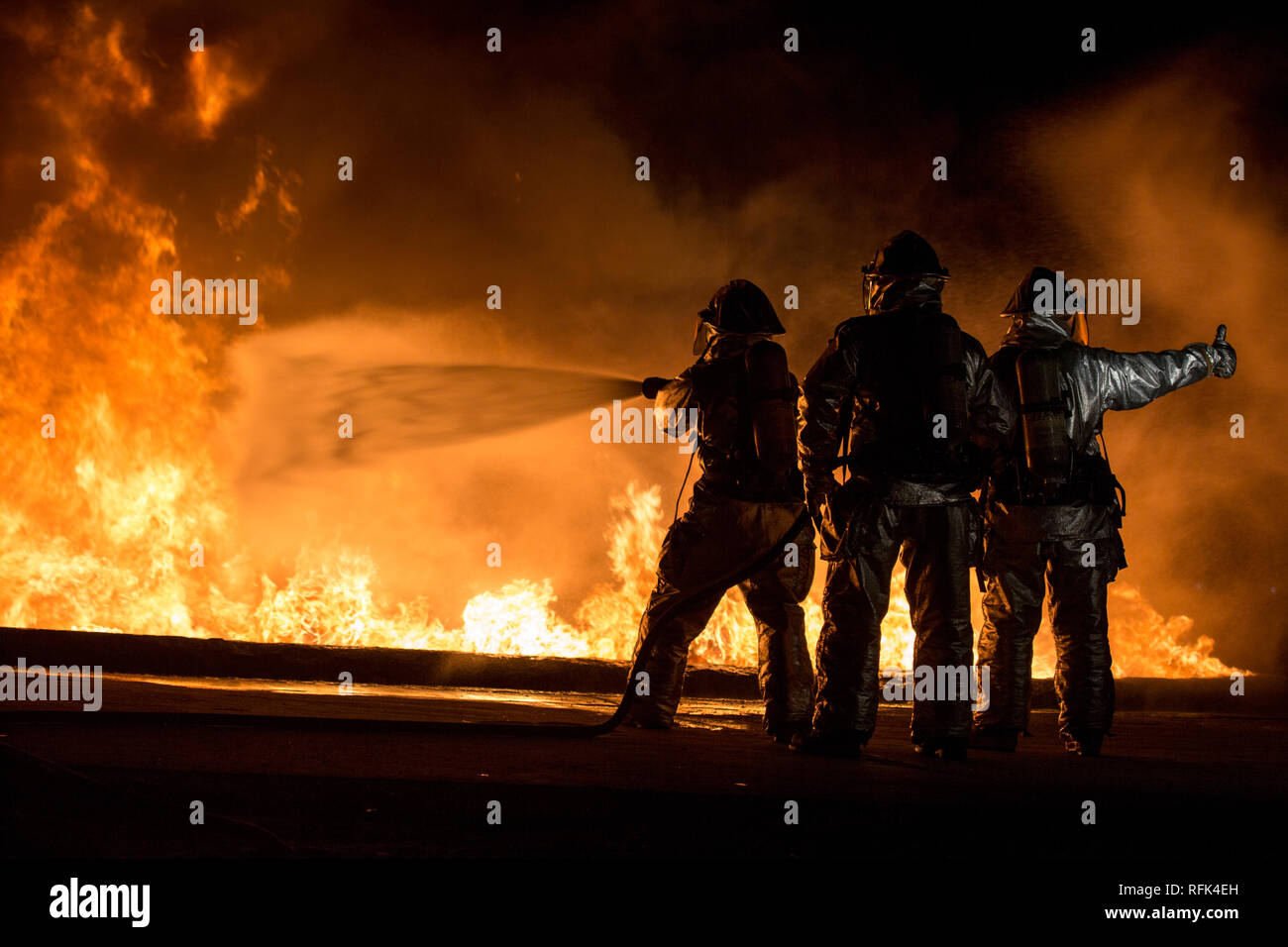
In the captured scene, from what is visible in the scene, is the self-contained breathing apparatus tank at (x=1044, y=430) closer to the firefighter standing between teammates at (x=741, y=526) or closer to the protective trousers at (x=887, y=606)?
the protective trousers at (x=887, y=606)

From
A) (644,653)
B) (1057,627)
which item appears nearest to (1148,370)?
(1057,627)

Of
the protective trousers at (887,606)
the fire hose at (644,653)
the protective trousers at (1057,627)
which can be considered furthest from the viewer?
the protective trousers at (1057,627)

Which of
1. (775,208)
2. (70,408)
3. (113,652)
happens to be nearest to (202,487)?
(70,408)

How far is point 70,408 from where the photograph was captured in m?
12.5

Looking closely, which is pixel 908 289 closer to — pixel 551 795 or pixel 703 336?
pixel 703 336

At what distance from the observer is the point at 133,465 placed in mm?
12305

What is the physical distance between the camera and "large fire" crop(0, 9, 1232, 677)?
12.0m

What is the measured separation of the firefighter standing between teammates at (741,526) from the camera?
5535mm

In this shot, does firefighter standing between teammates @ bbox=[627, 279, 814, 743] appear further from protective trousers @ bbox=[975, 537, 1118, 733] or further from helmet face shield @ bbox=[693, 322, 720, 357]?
protective trousers @ bbox=[975, 537, 1118, 733]

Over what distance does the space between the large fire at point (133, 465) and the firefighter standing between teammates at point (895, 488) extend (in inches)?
281

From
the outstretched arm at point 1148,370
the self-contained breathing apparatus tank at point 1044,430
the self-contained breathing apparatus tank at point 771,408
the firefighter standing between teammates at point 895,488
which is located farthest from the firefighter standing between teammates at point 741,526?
the outstretched arm at point 1148,370

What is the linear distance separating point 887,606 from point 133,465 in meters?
10.00

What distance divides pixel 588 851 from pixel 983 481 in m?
3.52

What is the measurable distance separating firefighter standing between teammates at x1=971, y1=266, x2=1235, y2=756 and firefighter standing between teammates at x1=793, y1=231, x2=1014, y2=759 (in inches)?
20.1
